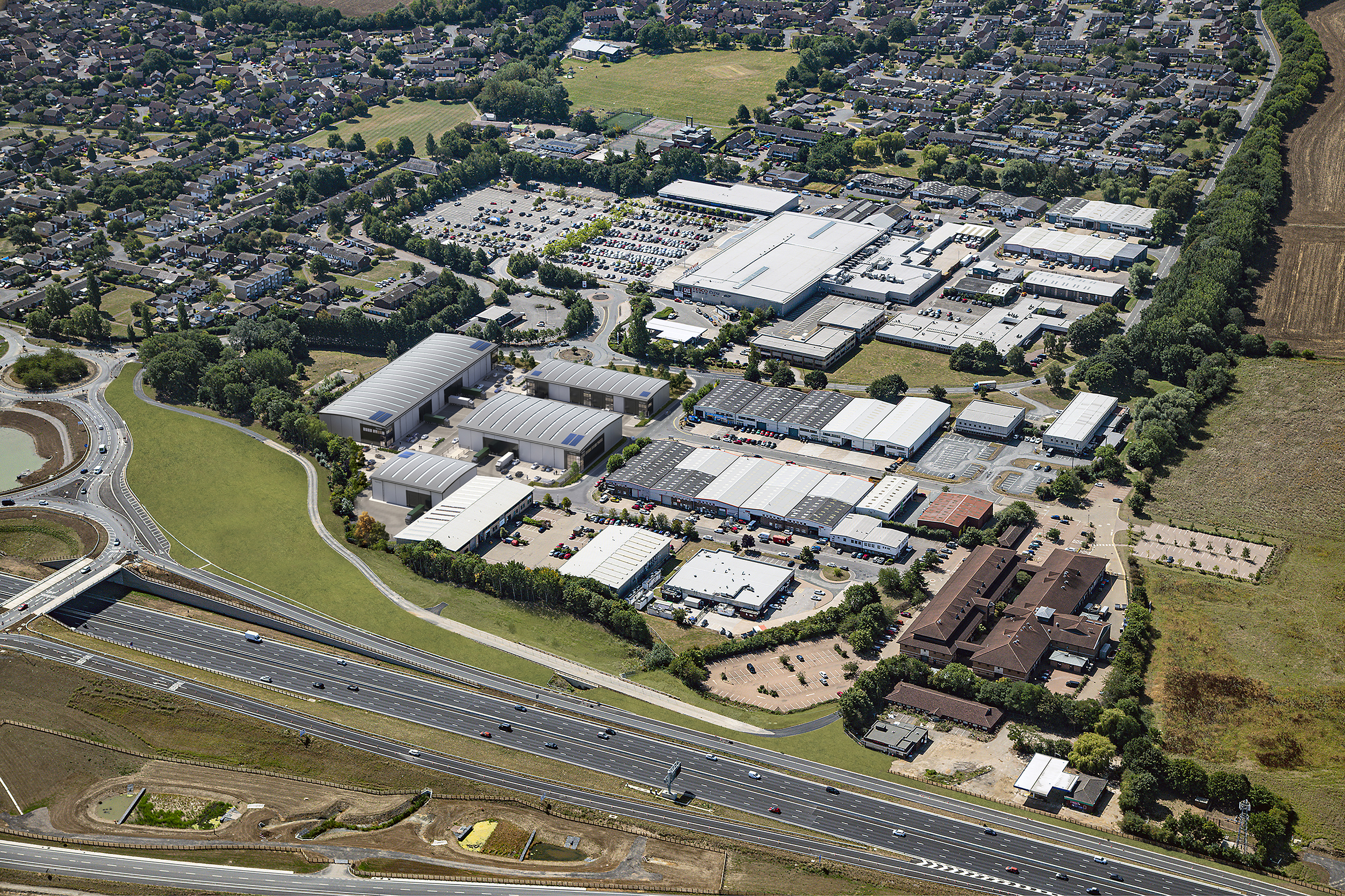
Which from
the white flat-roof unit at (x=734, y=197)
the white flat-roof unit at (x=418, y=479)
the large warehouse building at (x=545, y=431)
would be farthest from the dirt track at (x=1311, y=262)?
the white flat-roof unit at (x=418, y=479)

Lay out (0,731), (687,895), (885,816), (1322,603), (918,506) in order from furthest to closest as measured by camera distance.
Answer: (918,506)
(1322,603)
(0,731)
(885,816)
(687,895)

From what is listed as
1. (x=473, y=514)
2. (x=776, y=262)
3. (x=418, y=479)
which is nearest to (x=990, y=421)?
(x=776, y=262)

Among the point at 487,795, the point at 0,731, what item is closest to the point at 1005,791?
the point at 487,795

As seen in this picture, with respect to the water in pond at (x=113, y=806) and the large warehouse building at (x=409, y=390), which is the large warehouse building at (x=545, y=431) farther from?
the water in pond at (x=113, y=806)

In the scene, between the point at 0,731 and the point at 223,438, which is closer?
the point at 0,731

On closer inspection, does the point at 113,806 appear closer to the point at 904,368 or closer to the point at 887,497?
the point at 887,497

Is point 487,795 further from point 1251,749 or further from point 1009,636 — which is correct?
point 1251,749

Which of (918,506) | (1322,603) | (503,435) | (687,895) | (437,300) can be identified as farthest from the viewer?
(437,300)
